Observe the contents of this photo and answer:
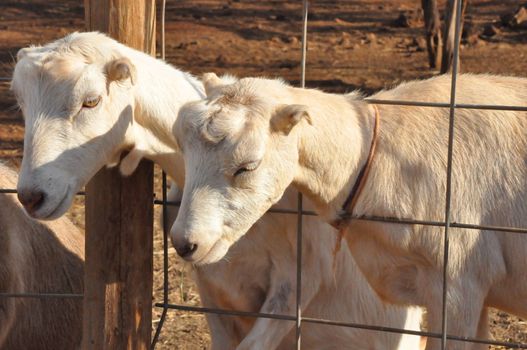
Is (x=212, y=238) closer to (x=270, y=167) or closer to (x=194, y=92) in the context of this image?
(x=270, y=167)

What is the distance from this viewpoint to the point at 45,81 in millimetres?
4023

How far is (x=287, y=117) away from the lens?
12.1 feet

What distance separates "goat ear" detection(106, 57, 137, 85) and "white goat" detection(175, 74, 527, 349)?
30 centimetres

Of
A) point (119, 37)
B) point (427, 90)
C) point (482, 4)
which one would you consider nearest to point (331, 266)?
point (427, 90)

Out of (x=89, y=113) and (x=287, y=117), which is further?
(x=89, y=113)

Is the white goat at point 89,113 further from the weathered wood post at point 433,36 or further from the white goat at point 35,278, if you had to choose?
the weathered wood post at point 433,36

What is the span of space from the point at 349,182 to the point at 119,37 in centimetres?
110

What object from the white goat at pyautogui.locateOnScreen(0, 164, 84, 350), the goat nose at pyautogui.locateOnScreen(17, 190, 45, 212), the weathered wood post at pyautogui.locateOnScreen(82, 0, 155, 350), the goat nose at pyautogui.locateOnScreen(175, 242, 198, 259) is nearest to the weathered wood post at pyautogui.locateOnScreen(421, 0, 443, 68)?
the white goat at pyautogui.locateOnScreen(0, 164, 84, 350)

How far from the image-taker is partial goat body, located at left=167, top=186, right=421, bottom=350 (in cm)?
459

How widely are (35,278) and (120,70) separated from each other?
72.8 inches

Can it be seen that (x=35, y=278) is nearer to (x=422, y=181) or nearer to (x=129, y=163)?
(x=129, y=163)

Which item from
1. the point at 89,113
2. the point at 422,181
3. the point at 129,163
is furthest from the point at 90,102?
the point at 422,181

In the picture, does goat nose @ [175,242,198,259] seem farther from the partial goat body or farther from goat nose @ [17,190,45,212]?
the partial goat body

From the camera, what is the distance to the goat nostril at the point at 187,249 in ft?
11.8
